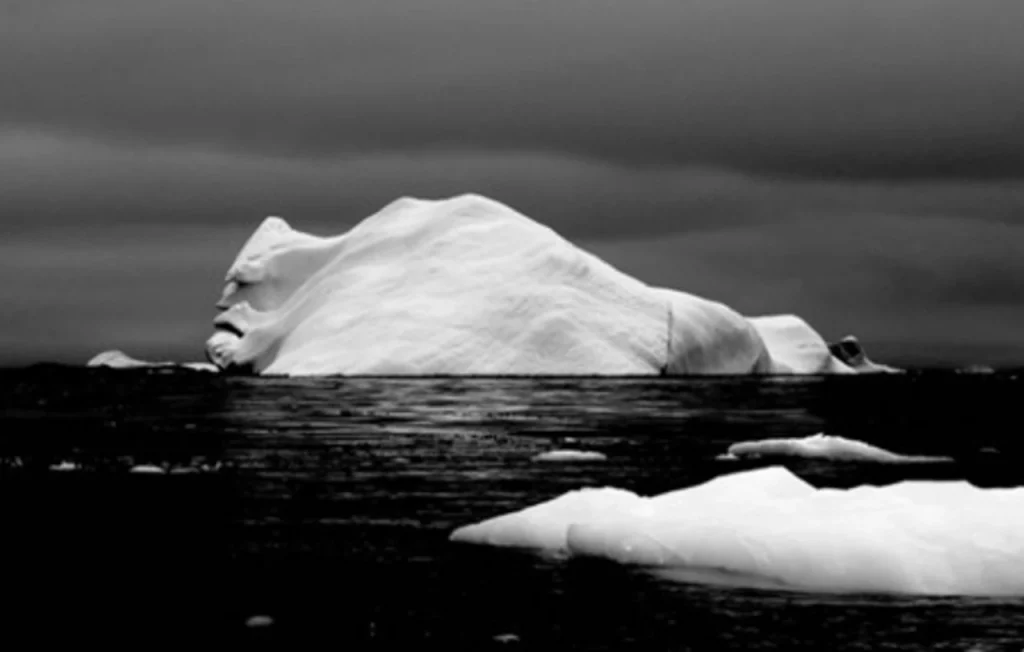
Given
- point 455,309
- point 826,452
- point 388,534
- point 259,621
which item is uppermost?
point 455,309

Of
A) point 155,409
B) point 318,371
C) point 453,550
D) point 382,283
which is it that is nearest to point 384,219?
point 382,283

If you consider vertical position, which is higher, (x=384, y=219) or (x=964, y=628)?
(x=384, y=219)

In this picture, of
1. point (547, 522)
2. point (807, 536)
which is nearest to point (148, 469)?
point (547, 522)

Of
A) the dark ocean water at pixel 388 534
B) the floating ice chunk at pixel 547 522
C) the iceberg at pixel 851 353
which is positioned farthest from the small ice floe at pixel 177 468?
the iceberg at pixel 851 353

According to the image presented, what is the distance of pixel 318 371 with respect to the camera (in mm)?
90875

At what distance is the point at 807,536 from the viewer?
1662 cm

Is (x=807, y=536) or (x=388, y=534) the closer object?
(x=807, y=536)

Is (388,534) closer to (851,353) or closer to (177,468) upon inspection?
(177,468)

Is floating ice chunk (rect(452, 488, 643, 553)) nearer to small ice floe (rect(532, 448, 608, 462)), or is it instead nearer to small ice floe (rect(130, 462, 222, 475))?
small ice floe (rect(130, 462, 222, 475))

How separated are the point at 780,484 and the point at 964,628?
5.32 metres

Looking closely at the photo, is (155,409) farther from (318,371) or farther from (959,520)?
(959,520)

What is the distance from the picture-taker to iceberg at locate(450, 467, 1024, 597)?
16047 millimetres

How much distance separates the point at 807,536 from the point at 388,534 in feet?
21.9

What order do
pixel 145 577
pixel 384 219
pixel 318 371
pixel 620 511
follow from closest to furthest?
pixel 145 577 < pixel 620 511 < pixel 318 371 < pixel 384 219
